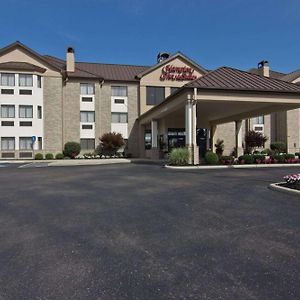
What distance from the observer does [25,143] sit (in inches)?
1245

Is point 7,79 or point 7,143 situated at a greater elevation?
point 7,79

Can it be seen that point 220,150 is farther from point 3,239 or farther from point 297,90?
point 3,239

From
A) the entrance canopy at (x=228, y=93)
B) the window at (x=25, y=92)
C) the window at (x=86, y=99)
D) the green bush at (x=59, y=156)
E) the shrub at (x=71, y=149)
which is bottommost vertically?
the green bush at (x=59, y=156)

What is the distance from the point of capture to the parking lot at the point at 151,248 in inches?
125

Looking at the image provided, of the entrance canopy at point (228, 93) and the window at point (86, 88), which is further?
the window at point (86, 88)

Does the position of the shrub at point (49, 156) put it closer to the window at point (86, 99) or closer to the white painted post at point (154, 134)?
the window at point (86, 99)

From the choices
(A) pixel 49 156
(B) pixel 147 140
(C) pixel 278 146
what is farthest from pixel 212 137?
(A) pixel 49 156

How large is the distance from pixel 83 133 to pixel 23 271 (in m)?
31.0

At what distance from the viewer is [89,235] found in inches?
195

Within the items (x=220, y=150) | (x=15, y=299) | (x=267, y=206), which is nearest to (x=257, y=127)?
(x=220, y=150)

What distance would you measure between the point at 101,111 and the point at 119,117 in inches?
93.3

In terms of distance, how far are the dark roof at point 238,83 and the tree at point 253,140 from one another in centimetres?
1453

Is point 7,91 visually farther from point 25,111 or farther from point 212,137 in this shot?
point 212,137

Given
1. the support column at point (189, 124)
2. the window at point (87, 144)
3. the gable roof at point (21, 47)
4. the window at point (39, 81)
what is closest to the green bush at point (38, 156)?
the window at point (87, 144)
